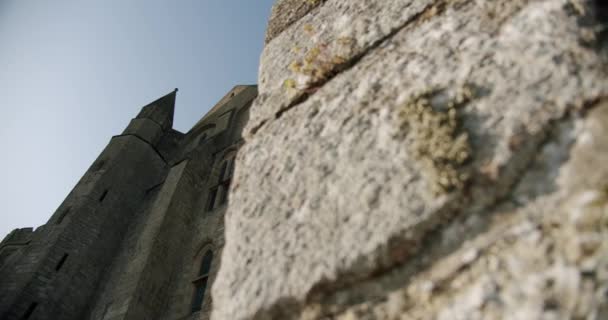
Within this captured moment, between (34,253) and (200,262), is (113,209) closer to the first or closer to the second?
(34,253)

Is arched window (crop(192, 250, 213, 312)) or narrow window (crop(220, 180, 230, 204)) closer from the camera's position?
arched window (crop(192, 250, 213, 312))

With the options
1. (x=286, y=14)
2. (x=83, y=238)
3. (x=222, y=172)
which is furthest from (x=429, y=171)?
(x=83, y=238)

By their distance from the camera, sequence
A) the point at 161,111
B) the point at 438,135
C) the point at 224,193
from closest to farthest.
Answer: the point at 438,135
the point at 224,193
the point at 161,111

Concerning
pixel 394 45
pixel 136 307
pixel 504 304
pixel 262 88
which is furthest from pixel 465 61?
pixel 136 307

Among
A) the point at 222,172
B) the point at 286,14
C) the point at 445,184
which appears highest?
Result: the point at 286,14

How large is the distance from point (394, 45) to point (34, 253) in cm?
1201

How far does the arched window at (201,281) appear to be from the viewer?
28.3ft

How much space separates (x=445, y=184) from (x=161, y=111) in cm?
1787

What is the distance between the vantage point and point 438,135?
1130 millimetres

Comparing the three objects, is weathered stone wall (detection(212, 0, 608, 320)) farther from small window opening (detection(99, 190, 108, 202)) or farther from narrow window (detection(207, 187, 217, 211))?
small window opening (detection(99, 190, 108, 202))

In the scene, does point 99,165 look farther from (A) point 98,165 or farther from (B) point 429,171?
(B) point 429,171

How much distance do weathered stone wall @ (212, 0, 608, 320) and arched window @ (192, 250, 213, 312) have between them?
774 centimetres

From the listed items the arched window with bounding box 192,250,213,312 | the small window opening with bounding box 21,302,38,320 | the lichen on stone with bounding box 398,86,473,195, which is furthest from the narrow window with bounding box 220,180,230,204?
the lichen on stone with bounding box 398,86,473,195

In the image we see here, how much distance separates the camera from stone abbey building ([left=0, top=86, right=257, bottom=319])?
29.9 feet
